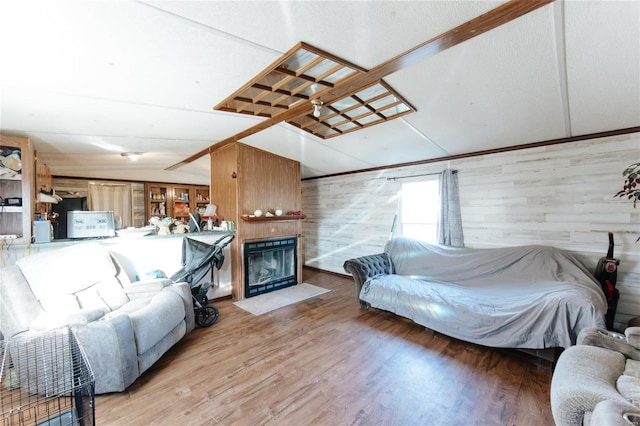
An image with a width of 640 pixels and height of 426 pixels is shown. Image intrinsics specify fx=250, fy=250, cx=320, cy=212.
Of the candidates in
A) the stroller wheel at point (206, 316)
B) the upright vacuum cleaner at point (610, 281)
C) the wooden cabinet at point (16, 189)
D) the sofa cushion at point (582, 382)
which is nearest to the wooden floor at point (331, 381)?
the stroller wheel at point (206, 316)

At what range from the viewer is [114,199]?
629cm

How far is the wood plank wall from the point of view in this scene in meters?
2.74

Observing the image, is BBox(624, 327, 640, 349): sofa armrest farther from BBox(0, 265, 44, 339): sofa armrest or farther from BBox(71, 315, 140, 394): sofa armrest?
BBox(0, 265, 44, 339): sofa armrest

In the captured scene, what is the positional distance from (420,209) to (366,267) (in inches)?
61.0

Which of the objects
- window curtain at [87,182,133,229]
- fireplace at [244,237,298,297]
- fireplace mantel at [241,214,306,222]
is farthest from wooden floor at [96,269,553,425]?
window curtain at [87,182,133,229]

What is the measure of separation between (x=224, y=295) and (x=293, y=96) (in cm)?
330

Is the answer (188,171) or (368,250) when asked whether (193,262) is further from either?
(188,171)

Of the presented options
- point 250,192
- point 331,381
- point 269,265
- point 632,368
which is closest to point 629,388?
point 632,368

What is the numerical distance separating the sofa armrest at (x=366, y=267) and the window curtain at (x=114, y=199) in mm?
5786

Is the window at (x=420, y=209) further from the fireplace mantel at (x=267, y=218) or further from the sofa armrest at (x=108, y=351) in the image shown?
the sofa armrest at (x=108, y=351)

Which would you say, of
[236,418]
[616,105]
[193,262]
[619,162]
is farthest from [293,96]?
[619,162]

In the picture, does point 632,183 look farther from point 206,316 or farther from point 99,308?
point 99,308

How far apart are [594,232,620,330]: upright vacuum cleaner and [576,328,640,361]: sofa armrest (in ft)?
3.50

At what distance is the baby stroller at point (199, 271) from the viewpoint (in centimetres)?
317
